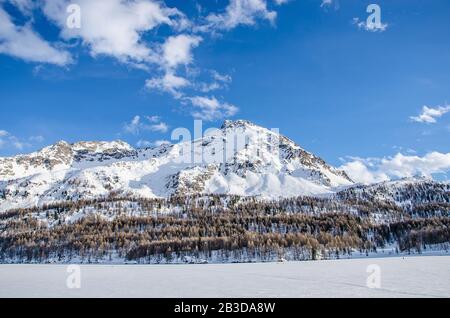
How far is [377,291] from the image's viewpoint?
1850 inches
